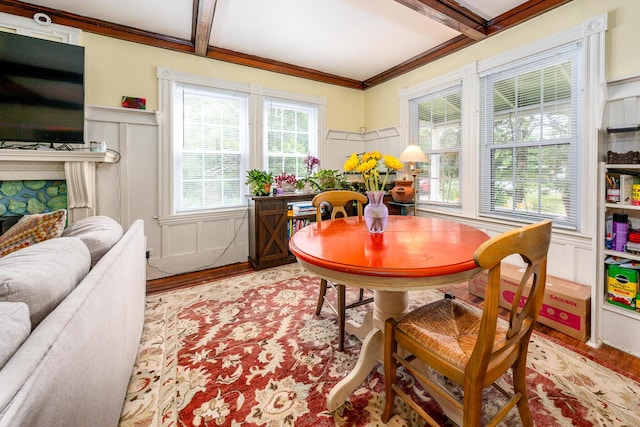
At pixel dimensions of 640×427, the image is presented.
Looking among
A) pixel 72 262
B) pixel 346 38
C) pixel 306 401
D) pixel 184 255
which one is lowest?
pixel 306 401

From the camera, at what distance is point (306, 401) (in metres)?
1.45

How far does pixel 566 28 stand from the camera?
7.82 feet

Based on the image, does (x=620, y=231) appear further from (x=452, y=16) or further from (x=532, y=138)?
(x=452, y=16)

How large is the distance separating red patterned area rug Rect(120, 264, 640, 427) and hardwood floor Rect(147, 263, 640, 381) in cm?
13

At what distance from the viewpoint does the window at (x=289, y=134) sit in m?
3.96

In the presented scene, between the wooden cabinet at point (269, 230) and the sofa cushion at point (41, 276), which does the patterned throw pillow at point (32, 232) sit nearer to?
the sofa cushion at point (41, 276)

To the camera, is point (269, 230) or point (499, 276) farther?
point (269, 230)

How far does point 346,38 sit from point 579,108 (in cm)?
230

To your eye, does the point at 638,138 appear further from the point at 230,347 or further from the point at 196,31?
the point at 196,31

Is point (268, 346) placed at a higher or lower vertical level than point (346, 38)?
lower

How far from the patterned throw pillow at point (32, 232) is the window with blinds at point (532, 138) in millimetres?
3622

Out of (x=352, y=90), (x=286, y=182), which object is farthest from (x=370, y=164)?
(x=352, y=90)

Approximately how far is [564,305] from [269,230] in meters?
2.81

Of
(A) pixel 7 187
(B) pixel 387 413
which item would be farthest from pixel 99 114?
(B) pixel 387 413
